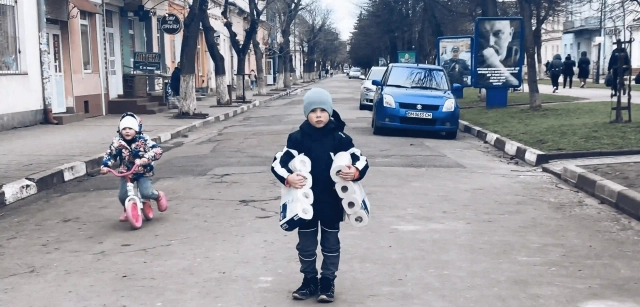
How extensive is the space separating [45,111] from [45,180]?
9.42 meters

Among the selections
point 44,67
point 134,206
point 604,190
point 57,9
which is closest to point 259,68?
point 57,9

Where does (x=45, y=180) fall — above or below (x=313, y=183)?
below

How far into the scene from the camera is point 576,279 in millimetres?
5227

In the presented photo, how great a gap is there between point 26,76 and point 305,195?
1533 cm

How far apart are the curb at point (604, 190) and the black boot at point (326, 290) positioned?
4.17 metres

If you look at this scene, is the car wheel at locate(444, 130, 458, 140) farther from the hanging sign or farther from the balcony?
the balcony

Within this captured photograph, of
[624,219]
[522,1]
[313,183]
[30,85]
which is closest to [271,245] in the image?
[313,183]

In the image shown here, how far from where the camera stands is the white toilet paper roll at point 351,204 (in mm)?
4520

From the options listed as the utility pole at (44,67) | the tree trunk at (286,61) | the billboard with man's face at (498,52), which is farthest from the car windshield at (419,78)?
the tree trunk at (286,61)

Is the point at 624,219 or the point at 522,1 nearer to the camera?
the point at 624,219

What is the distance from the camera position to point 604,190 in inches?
333

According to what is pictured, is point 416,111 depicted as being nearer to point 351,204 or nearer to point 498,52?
point 498,52

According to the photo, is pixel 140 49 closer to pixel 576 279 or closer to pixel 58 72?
pixel 58 72

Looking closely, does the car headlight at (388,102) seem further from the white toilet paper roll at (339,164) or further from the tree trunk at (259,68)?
the tree trunk at (259,68)
